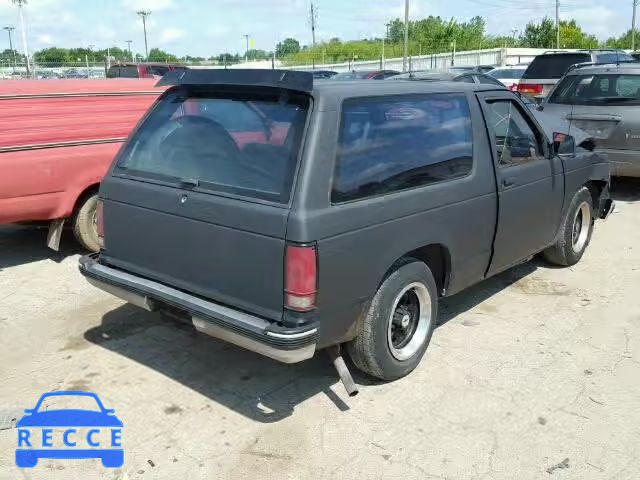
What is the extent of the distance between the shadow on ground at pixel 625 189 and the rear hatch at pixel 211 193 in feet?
22.8

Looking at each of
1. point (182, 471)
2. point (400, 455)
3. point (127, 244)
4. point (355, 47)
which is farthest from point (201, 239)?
point (355, 47)

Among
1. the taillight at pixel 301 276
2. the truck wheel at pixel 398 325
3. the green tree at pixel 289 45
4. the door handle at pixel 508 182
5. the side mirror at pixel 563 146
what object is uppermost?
the green tree at pixel 289 45

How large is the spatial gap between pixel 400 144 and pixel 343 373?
1.36 meters

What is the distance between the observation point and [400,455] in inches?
126

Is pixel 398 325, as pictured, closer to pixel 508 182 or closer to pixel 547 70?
pixel 508 182

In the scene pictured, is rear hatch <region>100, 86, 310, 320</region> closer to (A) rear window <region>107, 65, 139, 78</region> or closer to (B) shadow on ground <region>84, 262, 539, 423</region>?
(B) shadow on ground <region>84, 262, 539, 423</region>

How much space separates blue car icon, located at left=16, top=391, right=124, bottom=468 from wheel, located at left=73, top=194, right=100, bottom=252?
266 cm

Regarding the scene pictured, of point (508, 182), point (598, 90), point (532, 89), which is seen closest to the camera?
point (508, 182)

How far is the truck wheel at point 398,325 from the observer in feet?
11.7

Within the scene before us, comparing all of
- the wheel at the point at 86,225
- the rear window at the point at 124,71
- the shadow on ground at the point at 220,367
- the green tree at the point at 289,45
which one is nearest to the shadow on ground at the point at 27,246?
the wheel at the point at 86,225

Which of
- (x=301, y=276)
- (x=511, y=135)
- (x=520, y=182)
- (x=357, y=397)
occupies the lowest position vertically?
(x=357, y=397)

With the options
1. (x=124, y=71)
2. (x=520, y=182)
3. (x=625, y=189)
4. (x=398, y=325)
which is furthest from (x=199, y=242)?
(x=124, y=71)

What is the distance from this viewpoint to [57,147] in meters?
5.82

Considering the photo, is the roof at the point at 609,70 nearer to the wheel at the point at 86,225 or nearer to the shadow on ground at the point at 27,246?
the wheel at the point at 86,225
